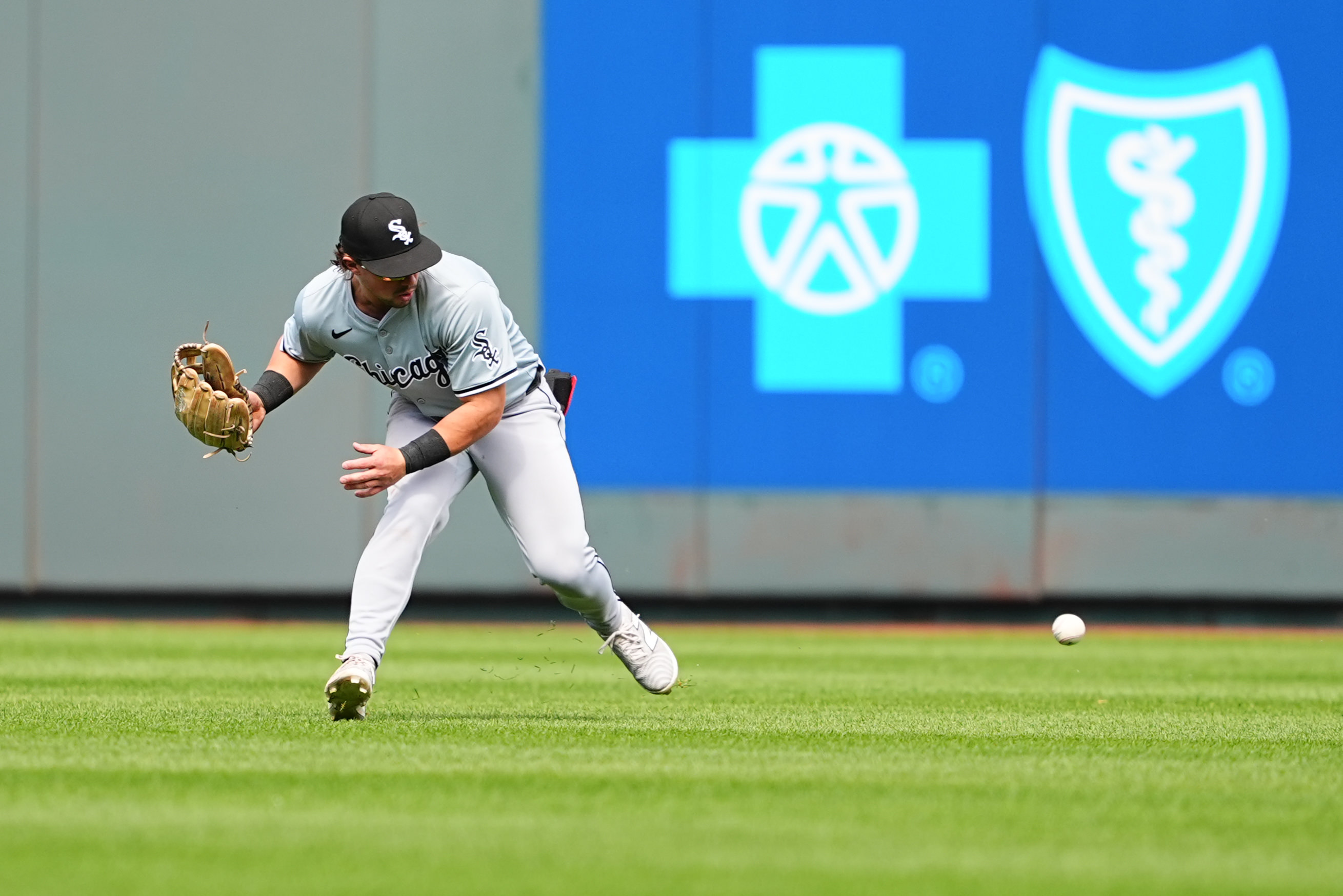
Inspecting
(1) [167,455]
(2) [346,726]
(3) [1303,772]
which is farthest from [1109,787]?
(1) [167,455]

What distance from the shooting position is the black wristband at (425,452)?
19.5 feet

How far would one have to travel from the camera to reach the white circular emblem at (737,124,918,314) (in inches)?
528

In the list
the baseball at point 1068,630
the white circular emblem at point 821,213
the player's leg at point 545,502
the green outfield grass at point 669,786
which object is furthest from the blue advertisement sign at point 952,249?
the player's leg at point 545,502

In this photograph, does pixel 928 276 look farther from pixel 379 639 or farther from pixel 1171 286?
pixel 379 639

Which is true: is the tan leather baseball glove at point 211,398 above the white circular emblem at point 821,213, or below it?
below

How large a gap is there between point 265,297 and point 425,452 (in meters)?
8.03

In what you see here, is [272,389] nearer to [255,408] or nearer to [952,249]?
[255,408]

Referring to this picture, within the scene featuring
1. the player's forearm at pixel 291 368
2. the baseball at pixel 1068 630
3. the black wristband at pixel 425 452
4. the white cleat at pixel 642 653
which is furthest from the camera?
the baseball at pixel 1068 630

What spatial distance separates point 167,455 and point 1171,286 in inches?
290

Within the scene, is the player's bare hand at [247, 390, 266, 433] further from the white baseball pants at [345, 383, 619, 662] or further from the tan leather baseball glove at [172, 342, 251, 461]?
the white baseball pants at [345, 383, 619, 662]

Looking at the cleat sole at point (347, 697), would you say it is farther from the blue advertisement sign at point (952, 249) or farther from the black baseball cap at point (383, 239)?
the blue advertisement sign at point (952, 249)

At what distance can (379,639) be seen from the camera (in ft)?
19.8

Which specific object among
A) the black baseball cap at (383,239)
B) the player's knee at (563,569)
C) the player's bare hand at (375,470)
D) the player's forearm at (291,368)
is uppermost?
the black baseball cap at (383,239)

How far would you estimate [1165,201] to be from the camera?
13398 mm
